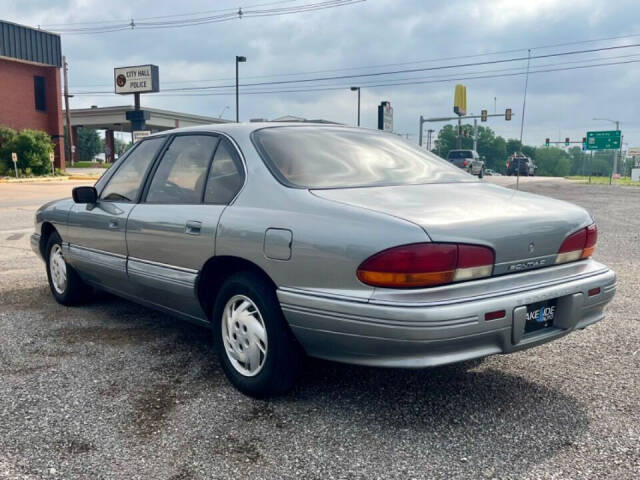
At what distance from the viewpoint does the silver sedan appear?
8.90 ft

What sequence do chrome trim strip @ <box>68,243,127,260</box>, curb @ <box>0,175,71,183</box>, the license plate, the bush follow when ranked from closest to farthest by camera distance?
the license plate → chrome trim strip @ <box>68,243,127,260</box> → curb @ <box>0,175,71,183</box> → the bush

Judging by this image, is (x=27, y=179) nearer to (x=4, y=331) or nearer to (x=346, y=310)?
(x=4, y=331)

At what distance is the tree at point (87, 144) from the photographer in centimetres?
8038

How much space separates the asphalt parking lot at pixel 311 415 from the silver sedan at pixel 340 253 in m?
0.35

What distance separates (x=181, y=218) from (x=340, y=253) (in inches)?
51.6

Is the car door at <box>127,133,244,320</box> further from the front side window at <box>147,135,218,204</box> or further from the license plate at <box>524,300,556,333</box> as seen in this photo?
the license plate at <box>524,300,556,333</box>

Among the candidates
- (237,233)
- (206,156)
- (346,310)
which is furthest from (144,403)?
(206,156)

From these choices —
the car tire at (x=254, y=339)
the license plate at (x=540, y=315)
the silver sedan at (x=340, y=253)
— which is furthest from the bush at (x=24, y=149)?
the license plate at (x=540, y=315)

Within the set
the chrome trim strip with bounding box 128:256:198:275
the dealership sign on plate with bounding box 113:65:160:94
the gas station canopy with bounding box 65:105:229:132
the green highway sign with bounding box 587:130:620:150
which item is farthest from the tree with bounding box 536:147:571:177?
the chrome trim strip with bounding box 128:256:198:275

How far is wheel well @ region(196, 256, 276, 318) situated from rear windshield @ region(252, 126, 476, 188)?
504 millimetres

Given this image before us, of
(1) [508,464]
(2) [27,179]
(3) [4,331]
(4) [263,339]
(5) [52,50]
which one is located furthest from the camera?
(5) [52,50]

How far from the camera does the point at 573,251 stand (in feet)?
10.7

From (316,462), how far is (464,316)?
0.91 meters

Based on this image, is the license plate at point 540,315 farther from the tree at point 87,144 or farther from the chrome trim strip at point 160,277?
the tree at point 87,144
